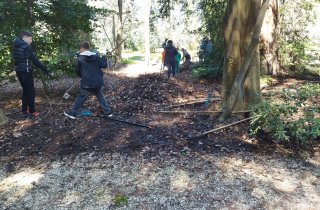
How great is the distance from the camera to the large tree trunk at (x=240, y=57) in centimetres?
637

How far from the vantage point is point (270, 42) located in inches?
472

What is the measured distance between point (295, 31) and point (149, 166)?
1007 centimetres

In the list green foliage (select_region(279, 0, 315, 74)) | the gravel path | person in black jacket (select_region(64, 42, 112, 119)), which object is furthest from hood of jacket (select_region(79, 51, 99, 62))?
green foliage (select_region(279, 0, 315, 74))

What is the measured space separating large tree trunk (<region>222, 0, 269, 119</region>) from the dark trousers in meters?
4.49

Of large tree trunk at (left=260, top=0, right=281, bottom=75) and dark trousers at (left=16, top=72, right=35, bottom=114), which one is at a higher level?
large tree trunk at (left=260, top=0, right=281, bottom=75)

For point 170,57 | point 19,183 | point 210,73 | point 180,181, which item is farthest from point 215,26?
point 19,183

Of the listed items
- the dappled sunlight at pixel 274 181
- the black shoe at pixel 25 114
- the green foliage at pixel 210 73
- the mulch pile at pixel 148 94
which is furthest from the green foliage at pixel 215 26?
the dappled sunlight at pixel 274 181

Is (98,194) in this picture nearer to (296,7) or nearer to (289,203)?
(289,203)

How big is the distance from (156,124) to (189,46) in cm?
3795

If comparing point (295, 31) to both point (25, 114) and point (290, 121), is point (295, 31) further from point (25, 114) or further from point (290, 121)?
point (25, 114)

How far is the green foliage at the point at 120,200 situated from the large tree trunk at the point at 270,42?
9329mm

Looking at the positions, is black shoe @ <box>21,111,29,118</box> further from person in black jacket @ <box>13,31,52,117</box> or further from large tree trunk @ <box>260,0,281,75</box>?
large tree trunk @ <box>260,0,281,75</box>

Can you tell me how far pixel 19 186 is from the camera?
15.3 ft

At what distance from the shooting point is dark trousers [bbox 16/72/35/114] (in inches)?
290
